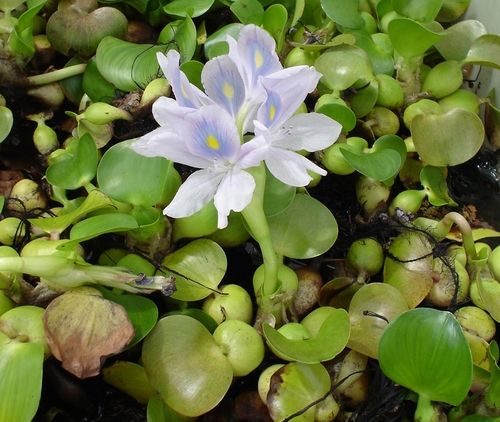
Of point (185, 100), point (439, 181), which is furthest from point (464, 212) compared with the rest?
point (185, 100)

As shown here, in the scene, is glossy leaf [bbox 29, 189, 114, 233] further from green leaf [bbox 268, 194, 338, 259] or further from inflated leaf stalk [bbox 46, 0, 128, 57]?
A: inflated leaf stalk [bbox 46, 0, 128, 57]

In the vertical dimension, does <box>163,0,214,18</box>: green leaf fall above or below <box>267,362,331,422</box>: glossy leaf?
above

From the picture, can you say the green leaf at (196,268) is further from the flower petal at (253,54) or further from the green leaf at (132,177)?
the flower petal at (253,54)

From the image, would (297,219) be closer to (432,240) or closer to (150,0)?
(432,240)

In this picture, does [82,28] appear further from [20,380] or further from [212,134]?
[20,380]

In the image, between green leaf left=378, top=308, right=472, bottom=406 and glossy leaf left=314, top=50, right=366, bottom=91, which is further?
glossy leaf left=314, top=50, right=366, bottom=91

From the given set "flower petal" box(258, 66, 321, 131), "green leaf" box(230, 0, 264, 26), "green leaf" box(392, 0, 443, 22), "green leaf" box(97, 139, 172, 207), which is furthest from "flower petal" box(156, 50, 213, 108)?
"green leaf" box(392, 0, 443, 22)
